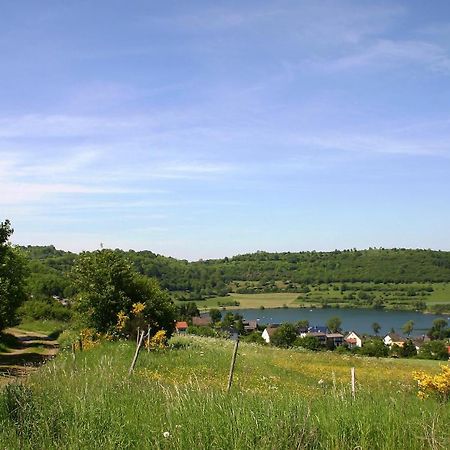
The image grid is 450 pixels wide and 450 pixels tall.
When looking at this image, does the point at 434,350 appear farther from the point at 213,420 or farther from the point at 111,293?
the point at 213,420

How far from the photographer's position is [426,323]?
156000 mm

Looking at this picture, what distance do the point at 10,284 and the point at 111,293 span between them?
11.1 meters

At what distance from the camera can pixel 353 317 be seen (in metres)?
172

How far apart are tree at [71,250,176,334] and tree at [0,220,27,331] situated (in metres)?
6.10

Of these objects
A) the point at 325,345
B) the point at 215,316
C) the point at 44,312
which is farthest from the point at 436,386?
the point at 215,316

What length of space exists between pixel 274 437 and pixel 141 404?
2048 millimetres

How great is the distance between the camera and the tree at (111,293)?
1030 inches

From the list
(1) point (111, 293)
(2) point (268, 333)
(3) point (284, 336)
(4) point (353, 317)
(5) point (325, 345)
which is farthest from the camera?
(4) point (353, 317)

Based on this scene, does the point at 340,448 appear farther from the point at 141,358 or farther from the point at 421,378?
the point at 141,358

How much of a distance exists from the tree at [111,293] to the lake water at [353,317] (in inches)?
4603

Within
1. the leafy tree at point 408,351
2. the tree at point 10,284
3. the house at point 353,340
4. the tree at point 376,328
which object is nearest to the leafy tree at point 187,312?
the house at point 353,340

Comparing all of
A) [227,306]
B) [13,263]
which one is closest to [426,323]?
[227,306]

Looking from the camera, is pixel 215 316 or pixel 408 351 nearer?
pixel 408 351

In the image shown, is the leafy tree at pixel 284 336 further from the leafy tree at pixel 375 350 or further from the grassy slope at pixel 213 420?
the grassy slope at pixel 213 420
